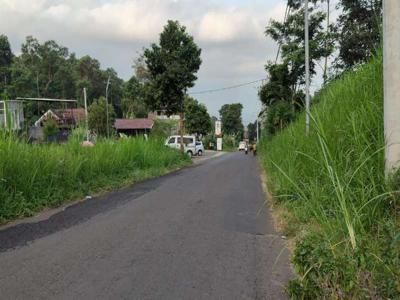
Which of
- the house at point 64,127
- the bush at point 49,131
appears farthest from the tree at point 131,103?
the bush at point 49,131

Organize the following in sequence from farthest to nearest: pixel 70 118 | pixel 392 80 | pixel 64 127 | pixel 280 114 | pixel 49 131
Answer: pixel 280 114, pixel 70 118, pixel 64 127, pixel 49 131, pixel 392 80

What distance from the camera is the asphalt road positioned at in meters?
5.08

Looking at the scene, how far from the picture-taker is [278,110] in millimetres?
24281

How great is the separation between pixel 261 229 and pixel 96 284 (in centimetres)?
366

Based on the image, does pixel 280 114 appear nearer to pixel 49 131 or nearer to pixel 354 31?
pixel 354 31

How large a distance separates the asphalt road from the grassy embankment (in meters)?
0.67

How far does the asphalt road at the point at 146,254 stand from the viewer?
5.08 meters

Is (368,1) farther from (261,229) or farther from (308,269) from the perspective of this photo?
(308,269)

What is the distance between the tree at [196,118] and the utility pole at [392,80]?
70.5m

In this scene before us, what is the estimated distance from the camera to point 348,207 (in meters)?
5.38

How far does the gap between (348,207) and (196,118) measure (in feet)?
239

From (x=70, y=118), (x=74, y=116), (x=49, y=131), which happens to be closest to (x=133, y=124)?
(x=74, y=116)

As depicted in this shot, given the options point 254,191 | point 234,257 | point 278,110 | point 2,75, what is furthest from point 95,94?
point 234,257

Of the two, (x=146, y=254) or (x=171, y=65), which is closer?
(x=146, y=254)
